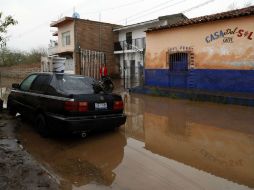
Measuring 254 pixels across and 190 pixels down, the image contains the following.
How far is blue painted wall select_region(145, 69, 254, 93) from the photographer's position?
1225 cm

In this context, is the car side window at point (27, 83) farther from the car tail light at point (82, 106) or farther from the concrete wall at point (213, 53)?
the concrete wall at point (213, 53)

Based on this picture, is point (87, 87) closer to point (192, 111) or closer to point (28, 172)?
point (28, 172)

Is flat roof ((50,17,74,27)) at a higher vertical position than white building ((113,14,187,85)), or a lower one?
higher

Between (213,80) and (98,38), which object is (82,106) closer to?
(213,80)

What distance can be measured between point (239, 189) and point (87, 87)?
157 inches

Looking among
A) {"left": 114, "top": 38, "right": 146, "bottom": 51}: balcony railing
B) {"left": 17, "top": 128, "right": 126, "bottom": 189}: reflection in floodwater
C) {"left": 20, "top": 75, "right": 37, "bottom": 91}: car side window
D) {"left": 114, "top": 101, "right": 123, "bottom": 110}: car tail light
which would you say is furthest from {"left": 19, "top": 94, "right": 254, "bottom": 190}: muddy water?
{"left": 114, "top": 38, "right": 146, "bottom": 51}: balcony railing

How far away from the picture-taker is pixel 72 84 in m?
6.89

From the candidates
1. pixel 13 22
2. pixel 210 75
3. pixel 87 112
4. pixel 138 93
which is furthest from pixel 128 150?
pixel 138 93

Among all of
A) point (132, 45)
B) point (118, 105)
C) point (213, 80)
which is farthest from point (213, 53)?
point (132, 45)

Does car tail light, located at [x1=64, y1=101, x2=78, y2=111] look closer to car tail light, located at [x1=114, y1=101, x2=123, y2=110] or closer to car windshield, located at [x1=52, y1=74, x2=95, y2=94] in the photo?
car windshield, located at [x1=52, y1=74, x2=95, y2=94]

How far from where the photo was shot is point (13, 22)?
10742mm

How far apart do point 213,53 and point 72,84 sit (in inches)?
345

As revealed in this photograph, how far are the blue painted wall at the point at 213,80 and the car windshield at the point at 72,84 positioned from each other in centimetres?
759

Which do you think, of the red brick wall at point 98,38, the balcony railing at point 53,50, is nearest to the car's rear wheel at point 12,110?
the red brick wall at point 98,38
